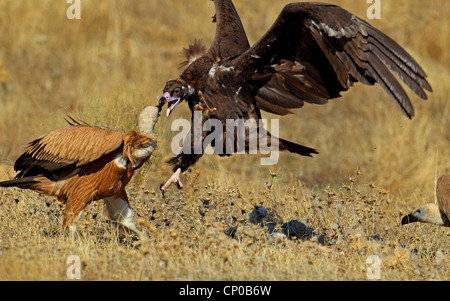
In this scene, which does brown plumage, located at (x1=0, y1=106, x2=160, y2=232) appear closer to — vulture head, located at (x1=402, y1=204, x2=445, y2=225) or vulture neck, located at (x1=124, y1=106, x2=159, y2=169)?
vulture neck, located at (x1=124, y1=106, x2=159, y2=169)

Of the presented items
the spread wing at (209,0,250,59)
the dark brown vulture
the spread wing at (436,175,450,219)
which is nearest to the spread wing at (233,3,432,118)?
the dark brown vulture

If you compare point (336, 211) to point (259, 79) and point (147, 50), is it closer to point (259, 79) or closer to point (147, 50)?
point (259, 79)

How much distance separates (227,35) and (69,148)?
2.96 metres

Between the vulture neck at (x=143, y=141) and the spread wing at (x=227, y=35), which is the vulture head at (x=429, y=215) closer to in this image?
the vulture neck at (x=143, y=141)

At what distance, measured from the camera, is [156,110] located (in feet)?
19.6

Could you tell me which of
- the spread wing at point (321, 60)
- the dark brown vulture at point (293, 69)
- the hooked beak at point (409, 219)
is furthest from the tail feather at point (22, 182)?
the hooked beak at point (409, 219)

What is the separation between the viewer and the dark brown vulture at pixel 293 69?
5926 mm

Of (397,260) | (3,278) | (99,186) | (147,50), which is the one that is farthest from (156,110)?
(147,50)

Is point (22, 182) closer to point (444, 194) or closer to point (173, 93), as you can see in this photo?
point (173, 93)

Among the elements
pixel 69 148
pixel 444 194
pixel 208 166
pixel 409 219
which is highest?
pixel 208 166

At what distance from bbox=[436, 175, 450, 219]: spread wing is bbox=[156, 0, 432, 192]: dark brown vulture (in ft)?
3.17

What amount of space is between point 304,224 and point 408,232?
1058 mm

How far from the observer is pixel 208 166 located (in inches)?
377

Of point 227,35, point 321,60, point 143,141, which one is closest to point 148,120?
point 143,141
